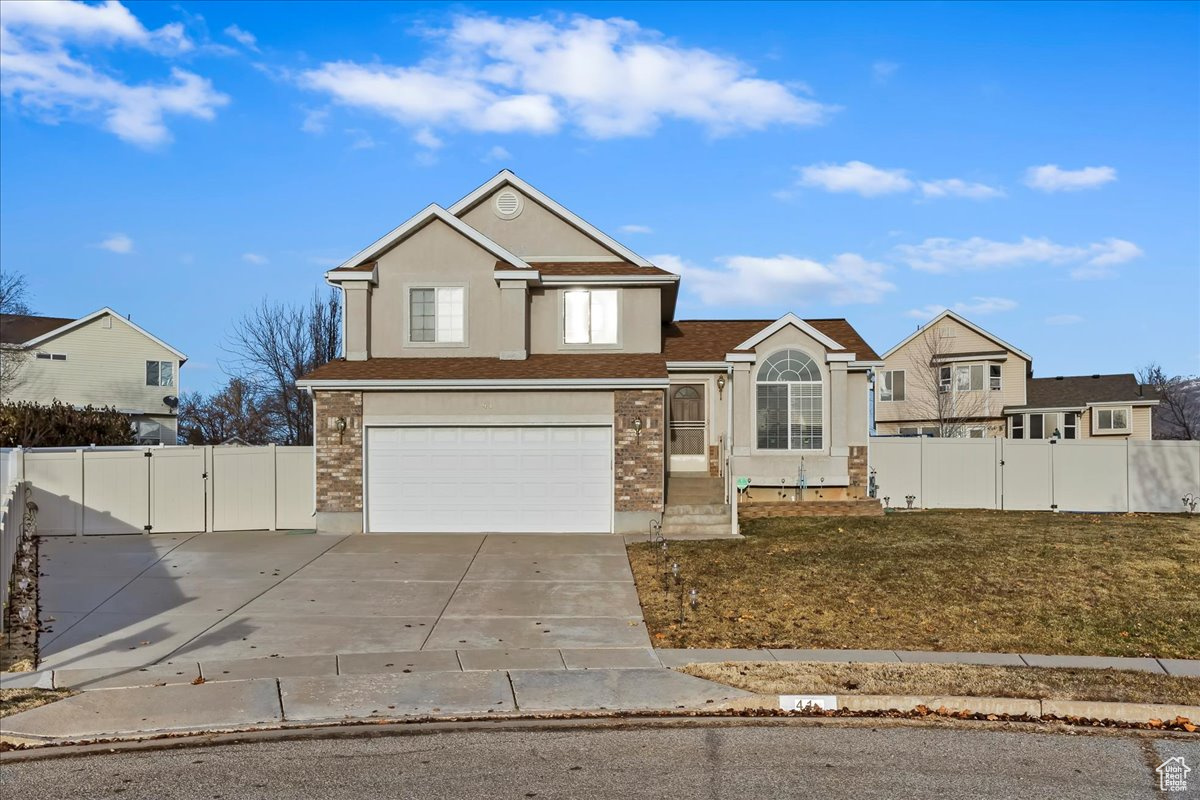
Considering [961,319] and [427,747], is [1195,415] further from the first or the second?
[427,747]

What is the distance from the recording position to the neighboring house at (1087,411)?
42.2 meters

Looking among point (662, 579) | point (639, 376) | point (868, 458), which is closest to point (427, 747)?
point (662, 579)

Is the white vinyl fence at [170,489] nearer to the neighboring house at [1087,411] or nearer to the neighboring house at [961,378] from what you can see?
the neighboring house at [961,378]

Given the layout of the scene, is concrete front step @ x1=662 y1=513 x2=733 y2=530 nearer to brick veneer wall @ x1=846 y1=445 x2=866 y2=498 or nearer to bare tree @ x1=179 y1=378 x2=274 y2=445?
brick veneer wall @ x1=846 y1=445 x2=866 y2=498

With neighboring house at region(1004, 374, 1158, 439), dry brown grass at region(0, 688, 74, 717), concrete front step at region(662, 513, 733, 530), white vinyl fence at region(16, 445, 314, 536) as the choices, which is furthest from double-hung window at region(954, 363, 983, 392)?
dry brown grass at region(0, 688, 74, 717)

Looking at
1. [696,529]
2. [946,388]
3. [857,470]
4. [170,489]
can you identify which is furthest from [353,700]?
[946,388]

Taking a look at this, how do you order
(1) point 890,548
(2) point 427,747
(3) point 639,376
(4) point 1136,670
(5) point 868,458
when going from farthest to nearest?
(5) point 868,458 → (3) point 639,376 → (1) point 890,548 → (4) point 1136,670 → (2) point 427,747

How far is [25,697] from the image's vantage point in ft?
30.9

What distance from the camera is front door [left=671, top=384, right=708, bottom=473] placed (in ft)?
78.5

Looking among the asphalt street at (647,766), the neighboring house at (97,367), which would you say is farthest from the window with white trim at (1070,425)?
the neighboring house at (97,367)

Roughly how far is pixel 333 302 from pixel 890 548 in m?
26.4

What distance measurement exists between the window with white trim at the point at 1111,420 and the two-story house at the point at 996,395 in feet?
0.13

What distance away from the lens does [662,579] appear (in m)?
15.3

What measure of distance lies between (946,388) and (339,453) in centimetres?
3189
